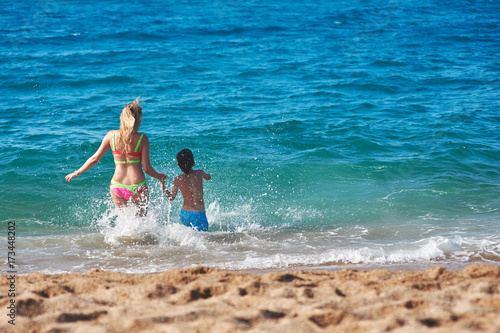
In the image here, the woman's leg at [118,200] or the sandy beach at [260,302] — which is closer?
the sandy beach at [260,302]

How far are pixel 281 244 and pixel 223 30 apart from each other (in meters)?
15.6

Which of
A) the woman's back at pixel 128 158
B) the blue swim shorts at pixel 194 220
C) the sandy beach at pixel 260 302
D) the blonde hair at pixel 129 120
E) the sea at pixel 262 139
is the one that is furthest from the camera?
the blue swim shorts at pixel 194 220

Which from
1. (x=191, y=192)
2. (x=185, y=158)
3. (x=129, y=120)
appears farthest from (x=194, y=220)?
(x=129, y=120)

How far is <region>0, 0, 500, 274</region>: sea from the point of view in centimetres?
555

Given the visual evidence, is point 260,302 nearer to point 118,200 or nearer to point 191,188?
point 191,188

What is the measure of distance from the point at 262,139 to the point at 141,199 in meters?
4.70

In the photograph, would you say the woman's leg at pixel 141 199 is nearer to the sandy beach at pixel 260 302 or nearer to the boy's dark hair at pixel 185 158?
the boy's dark hair at pixel 185 158

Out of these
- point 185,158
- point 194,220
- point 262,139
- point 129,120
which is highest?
point 129,120

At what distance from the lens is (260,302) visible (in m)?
3.30

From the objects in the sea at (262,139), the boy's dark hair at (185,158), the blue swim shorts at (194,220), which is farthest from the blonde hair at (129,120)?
the blue swim shorts at (194,220)

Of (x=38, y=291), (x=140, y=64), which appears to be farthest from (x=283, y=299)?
(x=140, y=64)

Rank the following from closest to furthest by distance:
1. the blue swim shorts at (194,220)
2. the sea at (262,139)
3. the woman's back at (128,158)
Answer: the woman's back at (128,158)
the sea at (262,139)
the blue swim shorts at (194,220)

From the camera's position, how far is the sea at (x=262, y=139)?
5551 millimetres

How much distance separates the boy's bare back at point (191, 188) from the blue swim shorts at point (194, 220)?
6 cm
